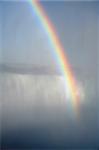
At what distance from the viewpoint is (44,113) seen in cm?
246

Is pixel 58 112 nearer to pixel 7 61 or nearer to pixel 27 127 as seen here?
pixel 27 127

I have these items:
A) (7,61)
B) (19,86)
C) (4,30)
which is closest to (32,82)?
(19,86)

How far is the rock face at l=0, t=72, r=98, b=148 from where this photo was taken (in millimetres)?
2451

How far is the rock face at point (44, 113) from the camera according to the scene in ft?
8.04

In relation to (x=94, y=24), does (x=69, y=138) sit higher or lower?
lower

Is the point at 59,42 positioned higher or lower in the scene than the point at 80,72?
higher

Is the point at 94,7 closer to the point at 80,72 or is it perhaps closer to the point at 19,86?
the point at 80,72

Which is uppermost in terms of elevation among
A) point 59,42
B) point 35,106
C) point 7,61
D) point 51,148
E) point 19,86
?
point 59,42

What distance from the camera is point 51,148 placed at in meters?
2.46

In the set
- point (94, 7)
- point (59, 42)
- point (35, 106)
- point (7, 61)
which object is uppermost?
point (94, 7)

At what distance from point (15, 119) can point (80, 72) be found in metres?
0.71

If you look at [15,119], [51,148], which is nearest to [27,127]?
[15,119]

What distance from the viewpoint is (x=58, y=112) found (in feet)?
8.11

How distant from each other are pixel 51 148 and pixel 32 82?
604mm
